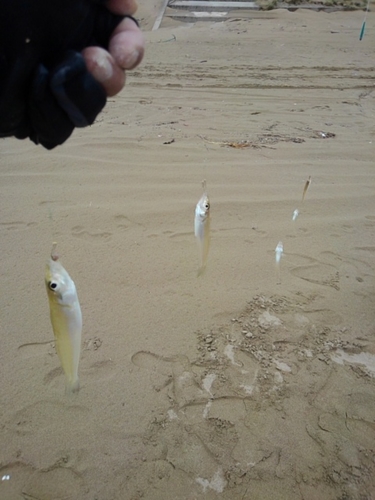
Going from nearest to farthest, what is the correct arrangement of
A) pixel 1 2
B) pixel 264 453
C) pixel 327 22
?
1. pixel 1 2
2. pixel 264 453
3. pixel 327 22

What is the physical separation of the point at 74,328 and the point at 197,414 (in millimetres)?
1019

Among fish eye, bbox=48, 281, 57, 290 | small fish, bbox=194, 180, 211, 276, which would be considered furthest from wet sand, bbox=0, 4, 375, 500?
fish eye, bbox=48, 281, 57, 290

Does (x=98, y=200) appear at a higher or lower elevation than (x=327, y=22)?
lower

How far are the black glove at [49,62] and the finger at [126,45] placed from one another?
4 centimetres

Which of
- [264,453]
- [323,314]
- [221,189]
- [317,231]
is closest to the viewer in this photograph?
→ [264,453]

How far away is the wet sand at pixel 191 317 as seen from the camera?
83.4 inches

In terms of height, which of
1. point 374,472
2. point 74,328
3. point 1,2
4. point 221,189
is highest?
point 1,2

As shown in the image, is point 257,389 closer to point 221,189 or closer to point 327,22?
point 221,189

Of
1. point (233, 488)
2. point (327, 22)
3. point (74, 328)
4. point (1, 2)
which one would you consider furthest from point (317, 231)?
point (327, 22)

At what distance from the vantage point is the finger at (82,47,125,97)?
→ 127 cm

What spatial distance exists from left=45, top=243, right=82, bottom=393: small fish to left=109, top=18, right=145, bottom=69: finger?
2.17 feet

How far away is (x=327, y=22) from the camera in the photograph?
47.7 feet

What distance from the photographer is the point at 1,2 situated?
1203mm

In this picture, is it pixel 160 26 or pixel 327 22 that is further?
pixel 160 26
